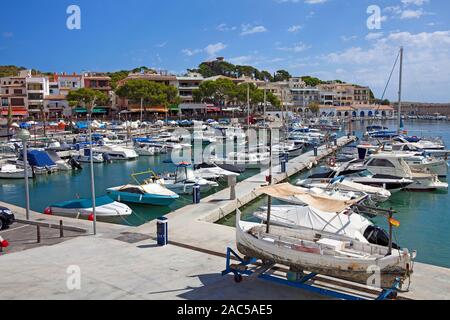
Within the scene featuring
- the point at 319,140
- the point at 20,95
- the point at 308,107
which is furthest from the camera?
the point at 308,107

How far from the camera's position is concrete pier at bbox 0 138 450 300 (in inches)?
426

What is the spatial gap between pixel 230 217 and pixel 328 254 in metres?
11.9

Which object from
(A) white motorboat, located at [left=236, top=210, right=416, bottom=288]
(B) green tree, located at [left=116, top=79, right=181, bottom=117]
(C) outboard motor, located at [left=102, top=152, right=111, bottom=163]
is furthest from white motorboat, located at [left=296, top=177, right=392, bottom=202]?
(B) green tree, located at [left=116, top=79, right=181, bottom=117]

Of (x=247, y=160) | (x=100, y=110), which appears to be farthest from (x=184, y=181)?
(x=100, y=110)

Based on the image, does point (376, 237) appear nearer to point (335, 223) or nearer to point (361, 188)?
point (335, 223)

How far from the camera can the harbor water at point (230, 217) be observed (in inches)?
750

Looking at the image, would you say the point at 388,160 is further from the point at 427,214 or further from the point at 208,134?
the point at 208,134

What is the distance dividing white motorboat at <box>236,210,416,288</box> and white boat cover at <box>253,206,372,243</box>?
10.0ft

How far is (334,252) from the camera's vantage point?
10625mm

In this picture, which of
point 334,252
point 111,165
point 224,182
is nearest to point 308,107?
point 111,165

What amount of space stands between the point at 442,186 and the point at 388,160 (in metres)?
3.84

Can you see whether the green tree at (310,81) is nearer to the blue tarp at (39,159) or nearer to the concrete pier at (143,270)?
the blue tarp at (39,159)

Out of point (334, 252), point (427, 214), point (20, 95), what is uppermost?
point (20, 95)

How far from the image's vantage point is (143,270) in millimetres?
12477
